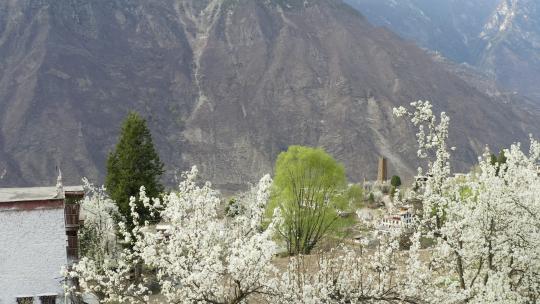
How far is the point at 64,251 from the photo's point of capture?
23.8 meters

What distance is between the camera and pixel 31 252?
23484 mm

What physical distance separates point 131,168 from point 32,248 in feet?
49.5

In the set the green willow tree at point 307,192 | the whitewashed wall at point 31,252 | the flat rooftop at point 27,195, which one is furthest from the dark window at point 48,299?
the green willow tree at point 307,192

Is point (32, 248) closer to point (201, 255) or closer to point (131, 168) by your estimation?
point (201, 255)

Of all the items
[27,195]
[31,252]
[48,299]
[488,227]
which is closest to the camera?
[488,227]

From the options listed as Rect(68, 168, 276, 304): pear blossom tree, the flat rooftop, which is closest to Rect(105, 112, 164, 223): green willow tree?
the flat rooftop

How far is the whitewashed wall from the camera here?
23203 mm

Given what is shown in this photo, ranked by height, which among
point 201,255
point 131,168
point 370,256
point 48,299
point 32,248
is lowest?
point 48,299

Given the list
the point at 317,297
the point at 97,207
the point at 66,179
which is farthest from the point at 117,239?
the point at 66,179

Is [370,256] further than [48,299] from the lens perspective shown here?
No

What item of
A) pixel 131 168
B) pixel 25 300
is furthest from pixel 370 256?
pixel 131 168

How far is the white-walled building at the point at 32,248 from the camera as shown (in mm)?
23188

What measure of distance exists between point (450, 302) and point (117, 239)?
2773 centimetres

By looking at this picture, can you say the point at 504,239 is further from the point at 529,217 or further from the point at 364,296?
the point at 364,296
